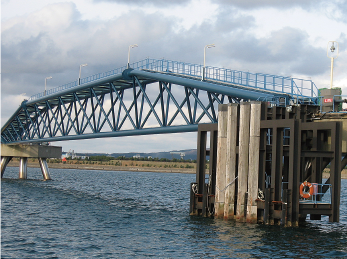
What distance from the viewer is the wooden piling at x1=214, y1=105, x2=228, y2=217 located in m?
32.4

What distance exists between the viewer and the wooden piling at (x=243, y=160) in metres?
30.8

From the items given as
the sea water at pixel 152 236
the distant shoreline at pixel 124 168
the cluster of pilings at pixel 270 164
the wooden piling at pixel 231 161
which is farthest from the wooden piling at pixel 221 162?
the distant shoreline at pixel 124 168

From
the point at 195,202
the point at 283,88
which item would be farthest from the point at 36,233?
the point at 283,88

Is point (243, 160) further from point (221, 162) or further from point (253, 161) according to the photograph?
point (221, 162)

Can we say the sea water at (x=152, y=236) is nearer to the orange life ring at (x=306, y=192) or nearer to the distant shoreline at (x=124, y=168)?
the orange life ring at (x=306, y=192)

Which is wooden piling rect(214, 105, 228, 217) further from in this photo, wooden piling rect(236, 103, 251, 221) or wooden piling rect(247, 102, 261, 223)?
wooden piling rect(247, 102, 261, 223)

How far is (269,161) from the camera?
32.6 m

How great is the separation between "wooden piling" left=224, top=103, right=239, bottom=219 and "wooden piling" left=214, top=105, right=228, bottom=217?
1.82 feet

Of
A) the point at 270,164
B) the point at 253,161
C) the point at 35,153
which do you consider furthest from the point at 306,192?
the point at 35,153

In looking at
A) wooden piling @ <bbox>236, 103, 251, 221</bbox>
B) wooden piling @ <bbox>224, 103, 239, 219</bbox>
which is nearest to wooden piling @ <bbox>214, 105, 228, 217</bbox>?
wooden piling @ <bbox>224, 103, 239, 219</bbox>

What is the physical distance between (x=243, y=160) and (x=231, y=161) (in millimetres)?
1258

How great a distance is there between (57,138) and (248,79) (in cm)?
4120

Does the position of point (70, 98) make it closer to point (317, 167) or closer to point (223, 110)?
point (223, 110)

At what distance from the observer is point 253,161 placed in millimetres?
30484
